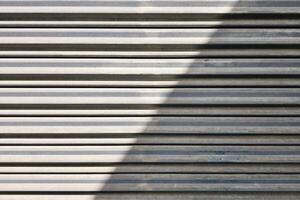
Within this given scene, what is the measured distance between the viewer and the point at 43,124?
314cm

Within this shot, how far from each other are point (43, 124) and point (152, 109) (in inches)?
35.7

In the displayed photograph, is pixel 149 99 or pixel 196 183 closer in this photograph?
pixel 149 99

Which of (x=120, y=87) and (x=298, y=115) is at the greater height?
(x=120, y=87)

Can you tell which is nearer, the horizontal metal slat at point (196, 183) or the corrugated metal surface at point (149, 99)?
the corrugated metal surface at point (149, 99)

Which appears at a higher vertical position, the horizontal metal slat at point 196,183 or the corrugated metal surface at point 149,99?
the corrugated metal surface at point 149,99

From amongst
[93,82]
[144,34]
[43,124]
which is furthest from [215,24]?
[43,124]

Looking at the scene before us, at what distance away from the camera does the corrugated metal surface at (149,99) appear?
3047 mm

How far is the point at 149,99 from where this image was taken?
10.3ft

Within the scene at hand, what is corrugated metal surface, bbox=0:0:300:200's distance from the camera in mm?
3047

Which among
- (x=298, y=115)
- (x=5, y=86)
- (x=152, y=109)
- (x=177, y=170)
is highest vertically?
(x=5, y=86)

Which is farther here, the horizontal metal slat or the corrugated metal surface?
the horizontal metal slat

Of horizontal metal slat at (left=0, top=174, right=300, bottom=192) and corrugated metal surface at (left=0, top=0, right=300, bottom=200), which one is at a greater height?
corrugated metal surface at (left=0, top=0, right=300, bottom=200)

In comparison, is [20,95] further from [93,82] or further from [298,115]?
[298,115]

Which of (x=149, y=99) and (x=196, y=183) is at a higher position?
(x=149, y=99)
